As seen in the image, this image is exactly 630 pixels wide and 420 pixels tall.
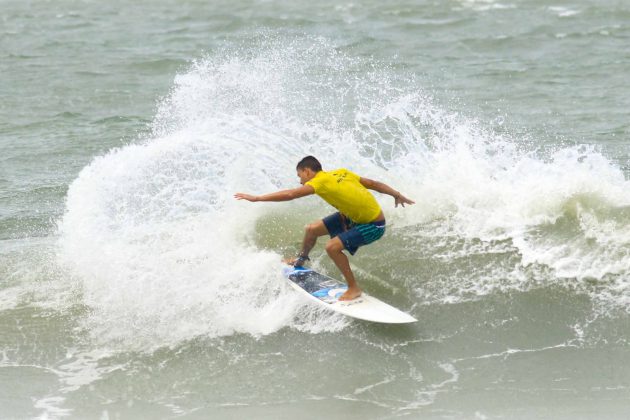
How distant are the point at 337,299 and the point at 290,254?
161 centimetres

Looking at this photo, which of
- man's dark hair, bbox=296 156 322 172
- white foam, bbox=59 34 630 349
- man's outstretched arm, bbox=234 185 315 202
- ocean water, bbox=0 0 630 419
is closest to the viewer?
ocean water, bbox=0 0 630 419

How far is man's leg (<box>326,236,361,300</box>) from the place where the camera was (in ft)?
28.1

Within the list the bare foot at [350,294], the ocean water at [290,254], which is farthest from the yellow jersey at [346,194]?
the ocean water at [290,254]

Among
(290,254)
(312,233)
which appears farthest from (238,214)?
(312,233)

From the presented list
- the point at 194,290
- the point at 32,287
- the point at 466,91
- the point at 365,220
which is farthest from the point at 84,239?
the point at 466,91

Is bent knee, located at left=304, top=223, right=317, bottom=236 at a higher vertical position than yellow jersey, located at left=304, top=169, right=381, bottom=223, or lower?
lower

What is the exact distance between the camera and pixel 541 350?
806 cm

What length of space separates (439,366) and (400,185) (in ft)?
11.7

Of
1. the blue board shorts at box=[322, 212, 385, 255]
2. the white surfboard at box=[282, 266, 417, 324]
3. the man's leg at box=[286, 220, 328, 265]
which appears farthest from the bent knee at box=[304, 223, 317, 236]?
the white surfboard at box=[282, 266, 417, 324]

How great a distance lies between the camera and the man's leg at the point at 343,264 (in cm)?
856

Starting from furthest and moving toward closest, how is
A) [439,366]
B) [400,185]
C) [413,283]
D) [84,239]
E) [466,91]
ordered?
[466,91]
[400,185]
[84,239]
[413,283]
[439,366]

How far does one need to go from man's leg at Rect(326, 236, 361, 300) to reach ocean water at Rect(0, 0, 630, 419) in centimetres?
30

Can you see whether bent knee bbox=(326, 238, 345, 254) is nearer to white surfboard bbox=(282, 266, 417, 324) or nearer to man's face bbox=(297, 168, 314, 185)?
white surfboard bbox=(282, 266, 417, 324)

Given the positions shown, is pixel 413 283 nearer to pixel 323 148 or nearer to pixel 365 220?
pixel 365 220
